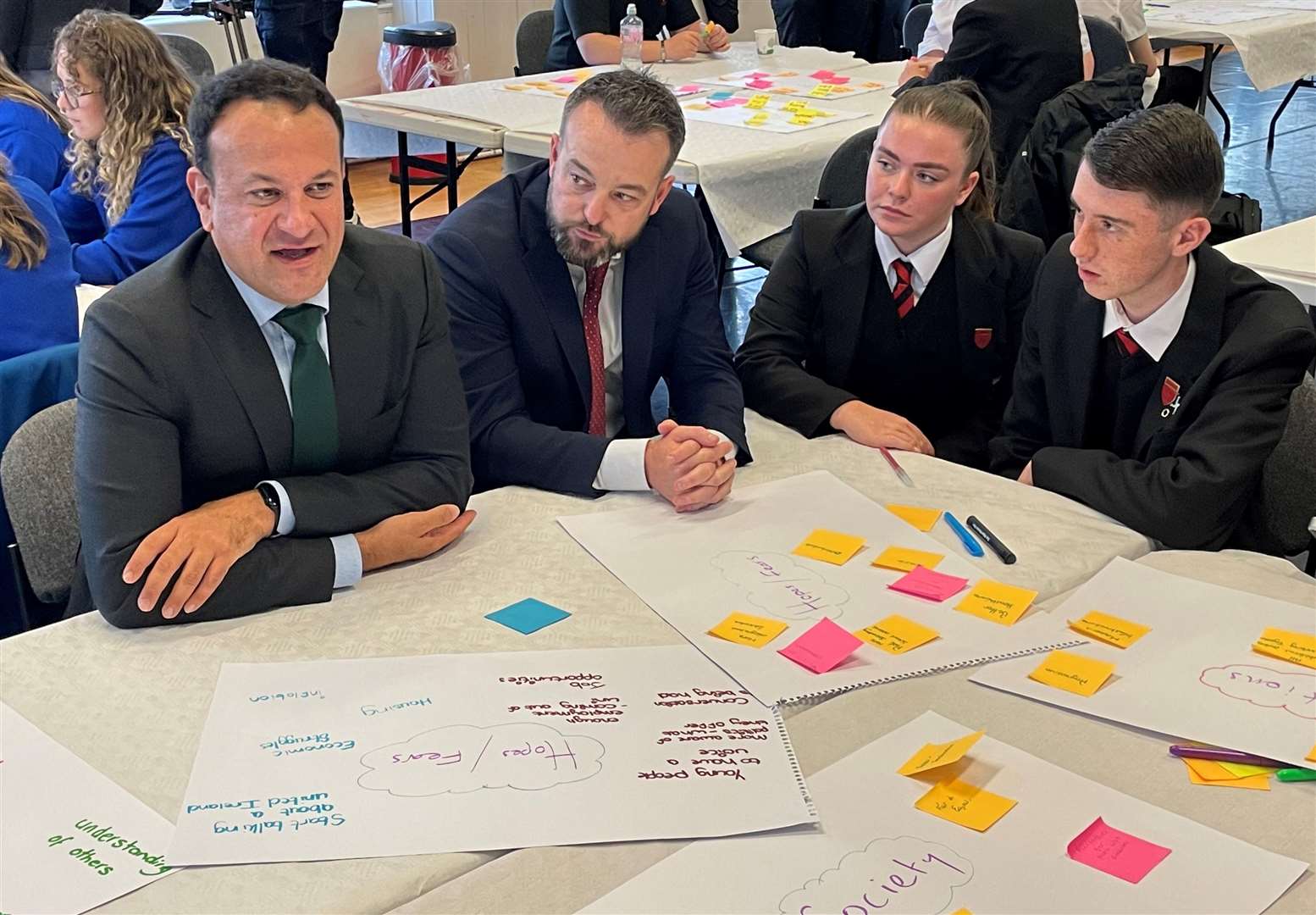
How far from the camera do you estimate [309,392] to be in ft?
5.66

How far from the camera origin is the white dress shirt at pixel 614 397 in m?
1.91

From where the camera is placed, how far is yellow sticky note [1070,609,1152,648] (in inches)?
59.5

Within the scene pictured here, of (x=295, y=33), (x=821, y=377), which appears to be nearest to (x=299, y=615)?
(x=821, y=377)

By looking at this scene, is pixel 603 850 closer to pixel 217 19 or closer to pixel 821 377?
pixel 821 377

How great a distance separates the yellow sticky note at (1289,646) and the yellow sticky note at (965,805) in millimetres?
448

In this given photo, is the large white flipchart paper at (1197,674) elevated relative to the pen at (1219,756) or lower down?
elevated

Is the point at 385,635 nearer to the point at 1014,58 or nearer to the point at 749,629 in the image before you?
the point at 749,629

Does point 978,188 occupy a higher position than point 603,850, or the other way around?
point 978,188

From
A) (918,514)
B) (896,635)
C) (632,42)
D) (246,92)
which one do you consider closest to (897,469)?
(918,514)

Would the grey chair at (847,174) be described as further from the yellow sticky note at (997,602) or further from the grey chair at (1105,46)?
the yellow sticky note at (997,602)

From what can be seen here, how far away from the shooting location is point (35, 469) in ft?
5.85

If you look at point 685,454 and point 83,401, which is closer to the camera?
point 83,401

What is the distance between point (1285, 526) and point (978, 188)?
1010 millimetres

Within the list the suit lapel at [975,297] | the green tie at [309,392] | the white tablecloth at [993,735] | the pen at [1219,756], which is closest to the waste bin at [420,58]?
the suit lapel at [975,297]
